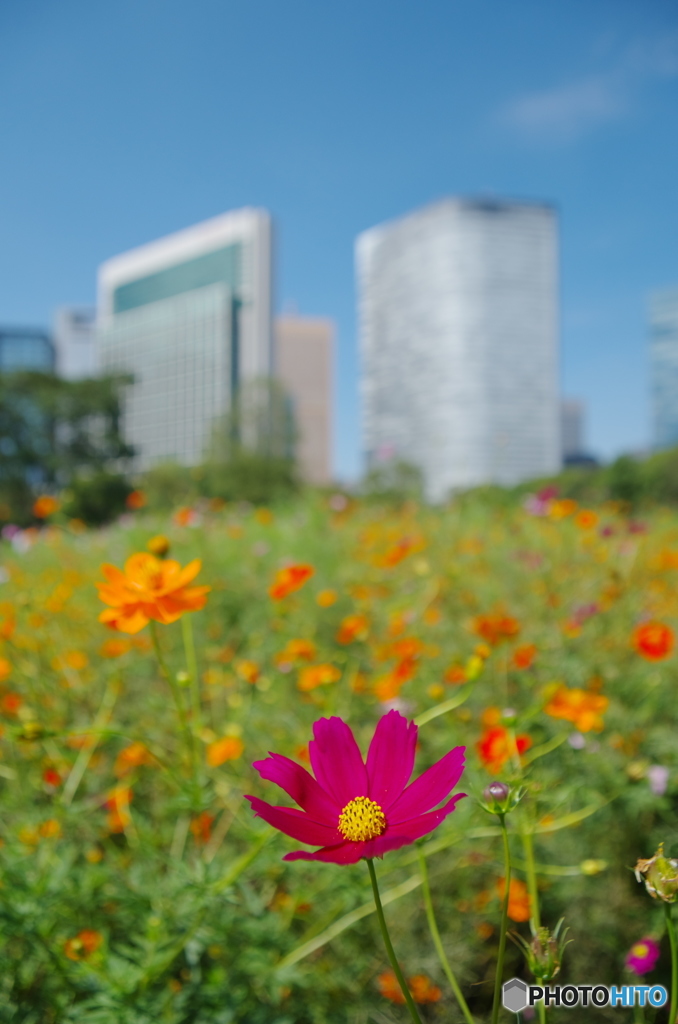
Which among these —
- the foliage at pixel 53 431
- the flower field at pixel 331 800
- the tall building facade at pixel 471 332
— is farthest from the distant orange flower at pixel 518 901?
the tall building facade at pixel 471 332

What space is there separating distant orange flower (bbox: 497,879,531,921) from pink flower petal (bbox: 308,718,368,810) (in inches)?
16.5

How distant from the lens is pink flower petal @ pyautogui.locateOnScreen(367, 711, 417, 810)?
0.28 meters

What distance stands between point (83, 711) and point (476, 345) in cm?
5459

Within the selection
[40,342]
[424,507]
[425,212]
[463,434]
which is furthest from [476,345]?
[424,507]

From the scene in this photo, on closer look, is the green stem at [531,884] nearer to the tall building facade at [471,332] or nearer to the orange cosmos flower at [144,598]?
the orange cosmos flower at [144,598]

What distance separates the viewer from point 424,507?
3357 mm

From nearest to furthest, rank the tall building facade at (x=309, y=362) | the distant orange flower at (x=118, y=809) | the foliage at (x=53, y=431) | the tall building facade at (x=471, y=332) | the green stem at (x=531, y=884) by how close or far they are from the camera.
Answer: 1. the green stem at (x=531, y=884)
2. the distant orange flower at (x=118, y=809)
3. the foliage at (x=53, y=431)
4. the tall building facade at (x=471, y=332)
5. the tall building facade at (x=309, y=362)

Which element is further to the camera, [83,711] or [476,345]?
[476,345]

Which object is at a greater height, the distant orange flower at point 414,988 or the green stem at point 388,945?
the green stem at point 388,945

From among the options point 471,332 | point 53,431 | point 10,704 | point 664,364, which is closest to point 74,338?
point 471,332

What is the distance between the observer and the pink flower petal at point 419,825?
0.73 feet

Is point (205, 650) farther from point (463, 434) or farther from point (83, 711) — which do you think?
point (463, 434)

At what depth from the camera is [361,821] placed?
262 millimetres

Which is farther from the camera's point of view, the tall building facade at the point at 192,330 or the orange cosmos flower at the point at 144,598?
the tall building facade at the point at 192,330
